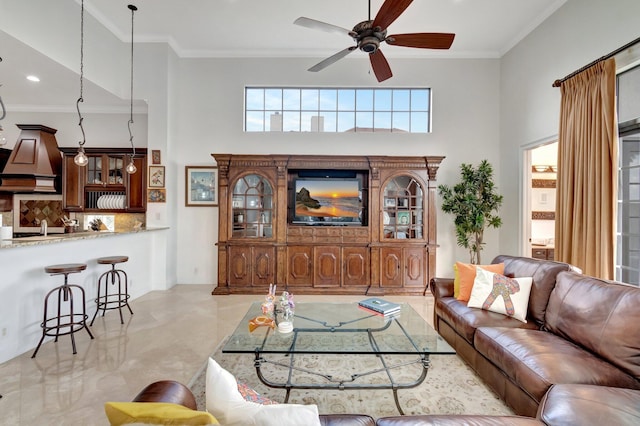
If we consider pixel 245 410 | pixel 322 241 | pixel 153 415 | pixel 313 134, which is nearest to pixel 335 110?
pixel 313 134

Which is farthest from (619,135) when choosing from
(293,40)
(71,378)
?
(71,378)

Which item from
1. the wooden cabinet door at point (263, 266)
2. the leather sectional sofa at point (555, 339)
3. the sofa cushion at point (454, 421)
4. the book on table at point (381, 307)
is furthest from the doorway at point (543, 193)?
the sofa cushion at point (454, 421)

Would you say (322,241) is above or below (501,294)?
above

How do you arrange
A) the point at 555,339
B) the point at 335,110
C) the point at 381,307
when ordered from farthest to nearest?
the point at 335,110 < the point at 381,307 < the point at 555,339

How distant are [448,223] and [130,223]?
584 cm

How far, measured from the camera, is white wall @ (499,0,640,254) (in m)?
3.12

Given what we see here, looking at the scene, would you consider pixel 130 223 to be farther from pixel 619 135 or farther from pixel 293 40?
pixel 619 135

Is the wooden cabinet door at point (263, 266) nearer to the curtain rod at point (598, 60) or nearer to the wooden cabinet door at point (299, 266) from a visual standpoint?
the wooden cabinet door at point (299, 266)

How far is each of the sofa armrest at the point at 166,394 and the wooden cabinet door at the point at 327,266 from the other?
369cm

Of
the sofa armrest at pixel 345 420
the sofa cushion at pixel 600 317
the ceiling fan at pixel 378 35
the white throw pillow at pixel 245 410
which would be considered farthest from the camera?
the ceiling fan at pixel 378 35

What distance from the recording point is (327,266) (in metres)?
4.84

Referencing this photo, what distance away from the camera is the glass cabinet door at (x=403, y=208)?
4926 mm

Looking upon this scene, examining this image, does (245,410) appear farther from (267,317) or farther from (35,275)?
(35,275)

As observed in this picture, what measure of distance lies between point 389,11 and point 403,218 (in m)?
3.26
